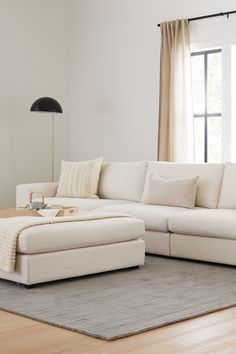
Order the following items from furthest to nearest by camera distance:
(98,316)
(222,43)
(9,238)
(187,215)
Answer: (222,43)
(187,215)
(9,238)
(98,316)

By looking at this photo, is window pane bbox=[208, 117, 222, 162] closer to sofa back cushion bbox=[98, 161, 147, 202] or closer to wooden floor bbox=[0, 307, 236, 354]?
sofa back cushion bbox=[98, 161, 147, 202]

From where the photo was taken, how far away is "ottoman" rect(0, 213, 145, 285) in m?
4.64

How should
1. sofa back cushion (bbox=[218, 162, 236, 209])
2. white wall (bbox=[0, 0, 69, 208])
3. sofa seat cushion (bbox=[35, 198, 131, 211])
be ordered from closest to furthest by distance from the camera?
sofa back cushion (bbox=[218, 162, 236, 209]) → sofa seat cushion (bbox=[35, 198, 131, 211]) → white wall (bbox=[0, 0, 69, 208])

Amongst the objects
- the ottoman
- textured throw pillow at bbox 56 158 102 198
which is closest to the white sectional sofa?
textured throw pillow at bbox 56 158 102 198

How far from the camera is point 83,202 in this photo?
6676 millimetres

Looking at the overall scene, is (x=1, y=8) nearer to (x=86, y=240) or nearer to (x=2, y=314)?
(x=86, y=240)

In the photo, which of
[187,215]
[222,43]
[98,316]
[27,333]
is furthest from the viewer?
[222,43]

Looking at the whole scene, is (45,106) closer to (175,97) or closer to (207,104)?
(175,97)

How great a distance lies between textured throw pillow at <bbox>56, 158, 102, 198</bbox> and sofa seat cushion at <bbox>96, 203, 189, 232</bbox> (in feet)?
2.68

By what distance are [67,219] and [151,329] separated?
165cm

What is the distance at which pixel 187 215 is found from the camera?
567cm

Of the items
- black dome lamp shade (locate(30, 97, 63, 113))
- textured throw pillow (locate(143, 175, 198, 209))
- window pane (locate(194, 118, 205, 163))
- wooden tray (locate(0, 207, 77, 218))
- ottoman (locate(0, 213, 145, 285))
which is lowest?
ottoman (locate(0, 213, 145, 285))

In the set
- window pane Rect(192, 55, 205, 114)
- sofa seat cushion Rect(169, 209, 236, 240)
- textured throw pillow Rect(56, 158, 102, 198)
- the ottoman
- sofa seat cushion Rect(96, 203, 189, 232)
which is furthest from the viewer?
window pane Rect(192, 55, 205, 114)

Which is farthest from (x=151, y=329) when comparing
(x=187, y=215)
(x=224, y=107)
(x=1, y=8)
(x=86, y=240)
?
(x=1, y=8)
